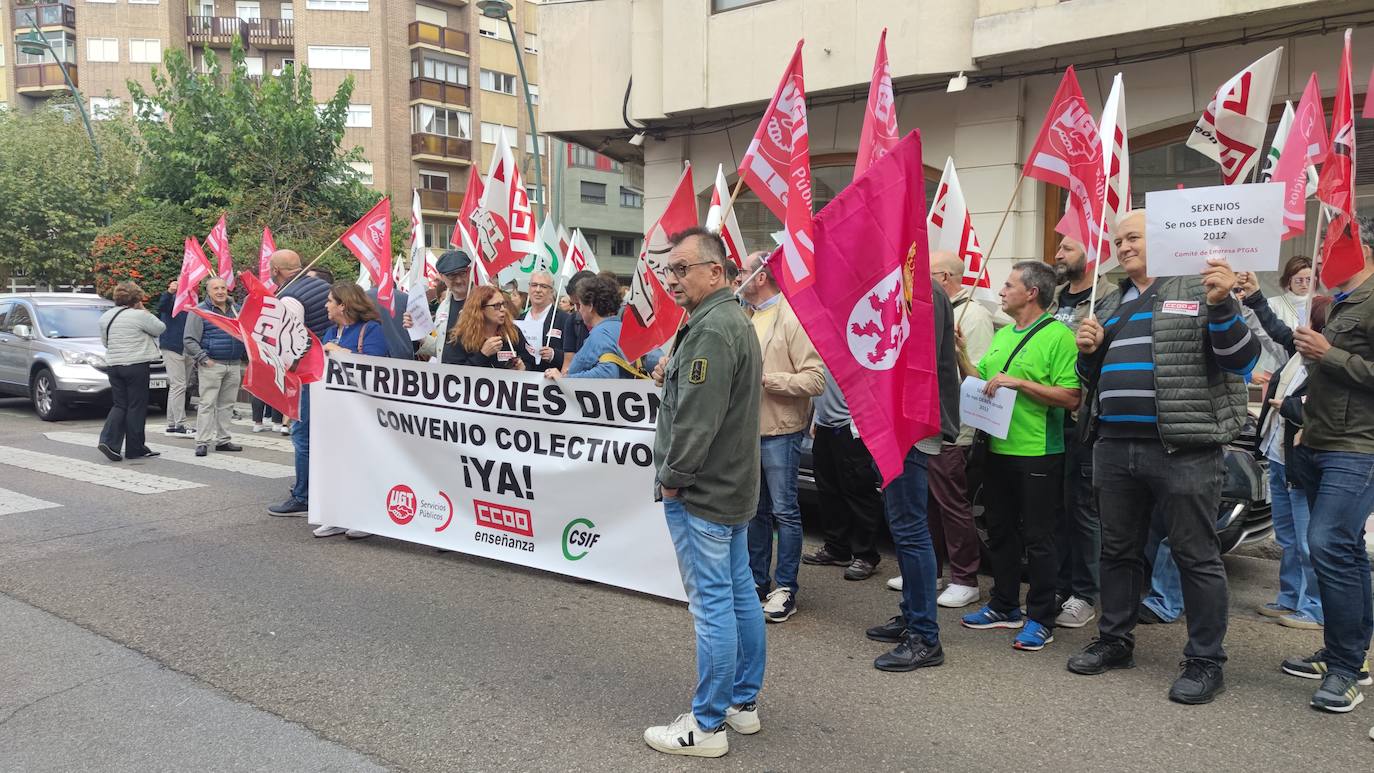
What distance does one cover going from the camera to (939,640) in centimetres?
458

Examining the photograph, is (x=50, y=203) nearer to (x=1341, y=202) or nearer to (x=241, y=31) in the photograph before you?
(x=241, y=31)

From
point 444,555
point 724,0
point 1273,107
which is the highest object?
point 724,0

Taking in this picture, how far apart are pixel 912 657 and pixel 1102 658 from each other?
0.82m

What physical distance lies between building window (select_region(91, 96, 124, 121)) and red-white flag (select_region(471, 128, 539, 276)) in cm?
3527

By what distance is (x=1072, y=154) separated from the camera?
5.88 m

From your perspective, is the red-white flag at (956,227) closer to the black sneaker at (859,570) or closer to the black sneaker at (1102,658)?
the black sneaker at (859,570)

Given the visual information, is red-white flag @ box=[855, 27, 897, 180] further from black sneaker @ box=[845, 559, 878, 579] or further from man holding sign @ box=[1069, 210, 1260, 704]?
black sneaker @ box=[845, 559, 878, 579]

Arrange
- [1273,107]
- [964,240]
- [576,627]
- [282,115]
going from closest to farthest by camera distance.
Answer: [576,627]
[964,240]
[1273,107]
[282,115]

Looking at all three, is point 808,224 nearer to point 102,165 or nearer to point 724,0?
point 724,0

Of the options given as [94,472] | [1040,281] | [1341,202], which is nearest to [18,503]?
[94,472]

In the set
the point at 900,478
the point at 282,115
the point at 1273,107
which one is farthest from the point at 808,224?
the point at 282,115

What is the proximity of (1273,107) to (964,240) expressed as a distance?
539cm

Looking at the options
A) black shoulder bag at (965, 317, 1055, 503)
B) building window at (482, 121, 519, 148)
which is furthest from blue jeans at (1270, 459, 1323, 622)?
building window at (482, 121, 519, 148)

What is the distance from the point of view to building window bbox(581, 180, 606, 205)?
49.8 m
